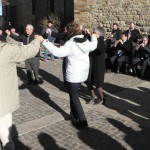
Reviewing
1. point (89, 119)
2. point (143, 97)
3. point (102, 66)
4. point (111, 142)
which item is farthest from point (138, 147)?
point (143, 97)

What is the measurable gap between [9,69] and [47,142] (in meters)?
1.65

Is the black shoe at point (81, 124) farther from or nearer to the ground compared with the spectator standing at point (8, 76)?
nearer to the ground

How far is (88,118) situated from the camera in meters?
6.13

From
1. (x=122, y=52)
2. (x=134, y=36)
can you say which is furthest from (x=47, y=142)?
(x=134, y=36)

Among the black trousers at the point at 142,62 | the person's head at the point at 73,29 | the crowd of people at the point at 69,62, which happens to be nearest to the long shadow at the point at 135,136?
the crowd of people at the point at 69,62

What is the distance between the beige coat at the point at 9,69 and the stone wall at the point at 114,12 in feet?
36.2

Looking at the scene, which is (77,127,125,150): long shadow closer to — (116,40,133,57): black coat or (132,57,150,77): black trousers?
(132,57,150,77): black trousers

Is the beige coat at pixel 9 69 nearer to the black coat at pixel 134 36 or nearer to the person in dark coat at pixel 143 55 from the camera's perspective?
the person in dark coat at pixel 143 55

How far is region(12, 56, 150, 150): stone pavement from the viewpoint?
16.3 feet

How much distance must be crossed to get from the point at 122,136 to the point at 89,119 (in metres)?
1.00

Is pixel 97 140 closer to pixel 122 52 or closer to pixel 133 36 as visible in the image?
pixel 122 52

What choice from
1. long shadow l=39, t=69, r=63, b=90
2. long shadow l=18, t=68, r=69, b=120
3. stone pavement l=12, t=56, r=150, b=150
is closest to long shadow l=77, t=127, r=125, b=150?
stone pavement l=12, t=56, r=150, b=150

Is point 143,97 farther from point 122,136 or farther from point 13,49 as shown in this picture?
point 13,49

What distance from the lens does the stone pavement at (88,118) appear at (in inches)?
196
